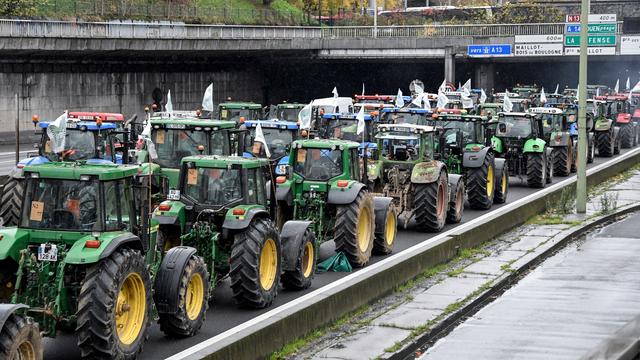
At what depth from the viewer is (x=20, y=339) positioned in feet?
35.9

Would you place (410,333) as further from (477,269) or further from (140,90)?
(140,90)

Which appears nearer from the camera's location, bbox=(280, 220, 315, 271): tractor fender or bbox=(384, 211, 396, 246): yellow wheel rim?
bbox=(280, 220, 315, 271): tractor fender

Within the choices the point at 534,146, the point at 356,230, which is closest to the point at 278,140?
the point at 356,230

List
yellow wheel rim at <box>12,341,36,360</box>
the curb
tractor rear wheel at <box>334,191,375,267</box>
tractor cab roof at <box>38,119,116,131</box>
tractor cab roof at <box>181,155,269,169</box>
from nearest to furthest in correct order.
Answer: yellow wheel rim at <box>12,341,36,360</box>, the curb, tractor cab roof at <box>181,155,269,169</box>, tractor rear wheel at <box>334,191,375,267</box>, tractor cab roof at <box>38,119,116,131</box>

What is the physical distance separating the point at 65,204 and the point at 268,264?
4.44 m

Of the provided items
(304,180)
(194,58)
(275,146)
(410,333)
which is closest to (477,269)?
(304,180)

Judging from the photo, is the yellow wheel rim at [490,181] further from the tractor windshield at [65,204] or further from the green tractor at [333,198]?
the tractor windshield at [65,204]

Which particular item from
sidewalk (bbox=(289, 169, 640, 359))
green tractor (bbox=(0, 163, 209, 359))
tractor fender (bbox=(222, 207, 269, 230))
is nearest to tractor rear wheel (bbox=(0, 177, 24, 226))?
tractor fender (bbox=(222, 207, 269, 230))

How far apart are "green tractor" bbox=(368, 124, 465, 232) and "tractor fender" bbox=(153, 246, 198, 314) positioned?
394 inches

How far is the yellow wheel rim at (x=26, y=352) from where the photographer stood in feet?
36.4

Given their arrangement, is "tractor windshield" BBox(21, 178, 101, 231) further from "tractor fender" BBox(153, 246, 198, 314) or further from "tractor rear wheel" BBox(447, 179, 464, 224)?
"tractor rear wheel" BBox(447, 179, 464, 224)

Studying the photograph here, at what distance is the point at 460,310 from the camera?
1677 centimetres

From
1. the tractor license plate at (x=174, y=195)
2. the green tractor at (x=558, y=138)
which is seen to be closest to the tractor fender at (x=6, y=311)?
the tractor license plate at (x=174, y=195)

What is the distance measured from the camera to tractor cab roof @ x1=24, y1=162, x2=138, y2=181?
1284cm
